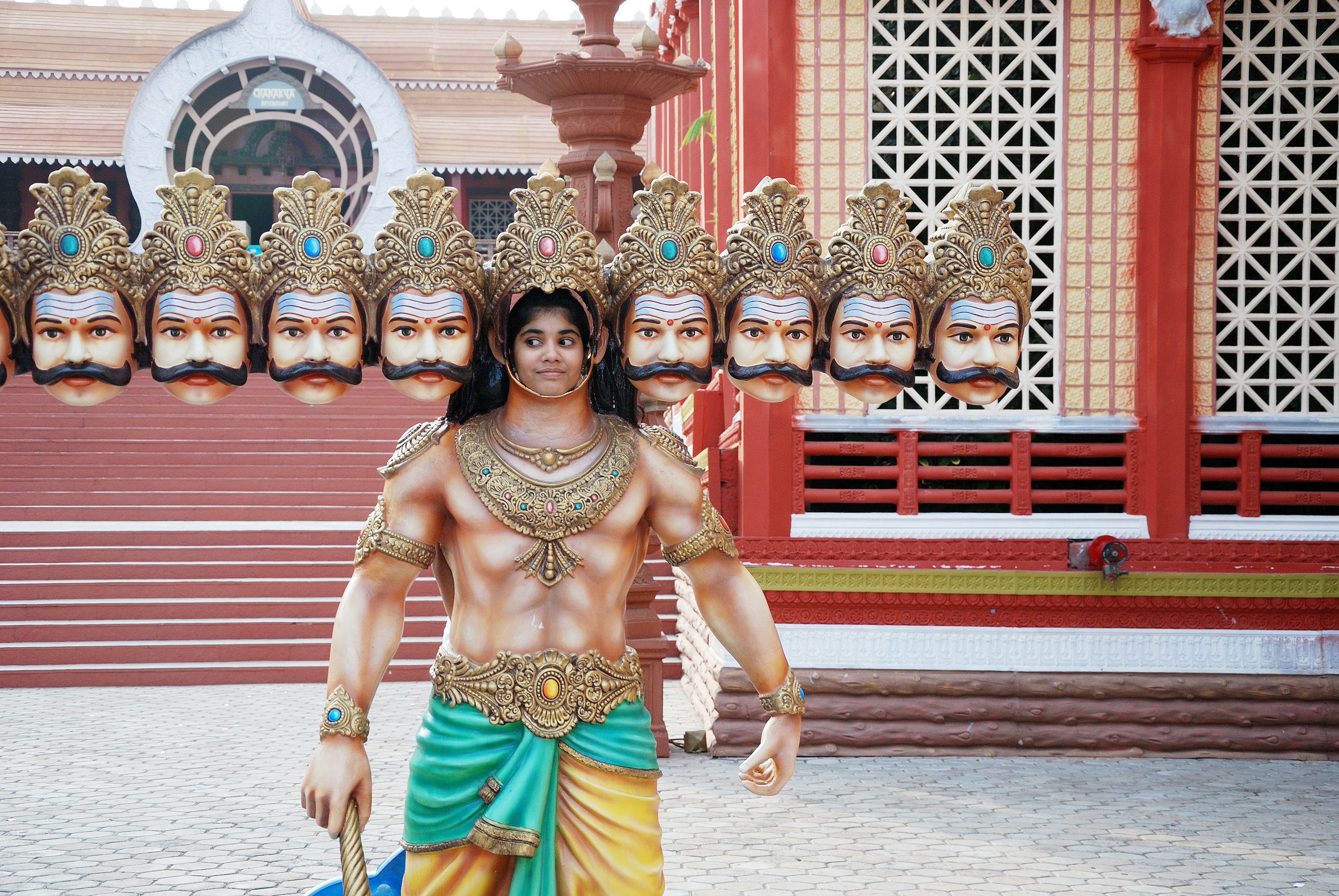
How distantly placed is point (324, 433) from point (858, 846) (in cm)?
1016

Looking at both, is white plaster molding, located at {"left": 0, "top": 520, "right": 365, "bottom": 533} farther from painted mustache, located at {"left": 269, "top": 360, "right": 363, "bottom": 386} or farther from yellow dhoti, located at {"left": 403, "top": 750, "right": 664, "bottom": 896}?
painted mustache, located at {"left": 269, "top": 360, "right": 363, "bottom": 386}

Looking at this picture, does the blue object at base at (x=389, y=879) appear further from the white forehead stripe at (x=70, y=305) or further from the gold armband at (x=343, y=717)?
the white forehead stripe at (x=70, y=305)

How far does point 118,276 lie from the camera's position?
3084 mm

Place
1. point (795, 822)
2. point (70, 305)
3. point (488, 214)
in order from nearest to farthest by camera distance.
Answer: point (70, 305) → point (795, 822) → point (488, 214)

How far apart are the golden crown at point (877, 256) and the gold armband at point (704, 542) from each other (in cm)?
60

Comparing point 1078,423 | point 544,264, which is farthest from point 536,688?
point 1078,423

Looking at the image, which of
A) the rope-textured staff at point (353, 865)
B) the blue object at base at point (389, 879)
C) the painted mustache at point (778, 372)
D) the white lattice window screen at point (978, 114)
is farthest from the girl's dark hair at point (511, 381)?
the white lattice window screen at point (978, 114)

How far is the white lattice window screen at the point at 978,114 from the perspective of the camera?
7.72 meters

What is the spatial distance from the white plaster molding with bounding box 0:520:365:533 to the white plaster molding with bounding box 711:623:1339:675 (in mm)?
5915

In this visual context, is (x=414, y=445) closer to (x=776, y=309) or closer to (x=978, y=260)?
(x=776, y=309)

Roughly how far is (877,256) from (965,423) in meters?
4.56

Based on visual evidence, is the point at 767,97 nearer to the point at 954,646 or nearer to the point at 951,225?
the point at 954,646

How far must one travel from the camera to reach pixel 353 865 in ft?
10.2

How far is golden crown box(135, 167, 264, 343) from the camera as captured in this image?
309 cm
